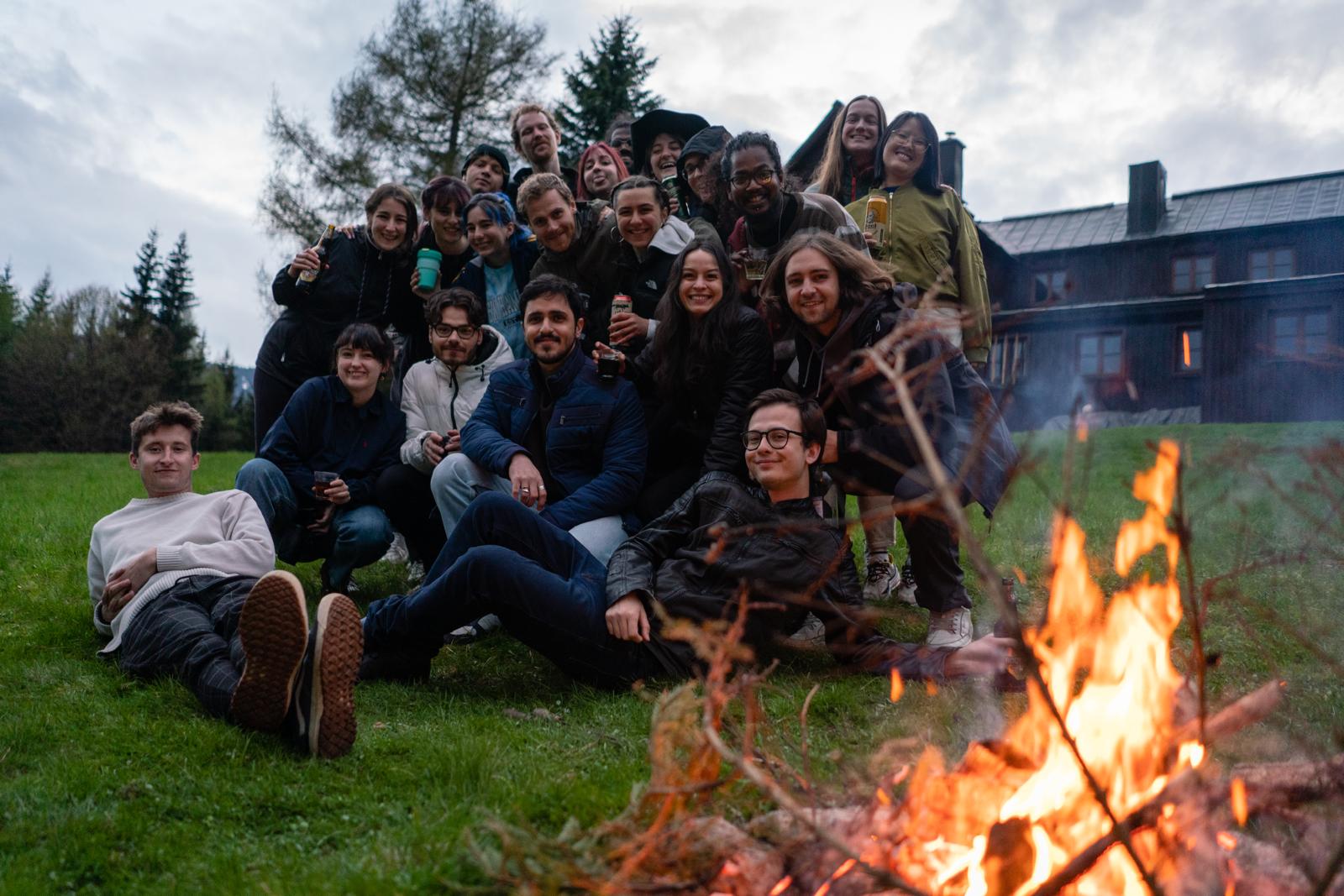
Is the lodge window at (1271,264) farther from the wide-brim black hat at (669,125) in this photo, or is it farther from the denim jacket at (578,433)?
the denim jacket at (578,433)

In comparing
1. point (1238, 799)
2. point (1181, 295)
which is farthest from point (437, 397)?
point (1181, 295)

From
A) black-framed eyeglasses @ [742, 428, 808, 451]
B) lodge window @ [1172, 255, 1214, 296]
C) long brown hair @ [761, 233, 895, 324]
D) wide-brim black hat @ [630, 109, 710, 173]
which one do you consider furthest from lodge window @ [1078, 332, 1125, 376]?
black-framed eyeglasses @ [742, 428, 808, 451]

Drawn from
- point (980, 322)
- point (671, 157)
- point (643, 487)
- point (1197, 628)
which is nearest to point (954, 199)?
point (980, 322)

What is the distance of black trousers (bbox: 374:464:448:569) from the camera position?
5.93 meters

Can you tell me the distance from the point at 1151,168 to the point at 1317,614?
29.0 meters

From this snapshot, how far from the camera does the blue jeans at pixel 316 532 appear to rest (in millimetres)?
5617

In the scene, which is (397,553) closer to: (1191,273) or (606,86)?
(606,86)

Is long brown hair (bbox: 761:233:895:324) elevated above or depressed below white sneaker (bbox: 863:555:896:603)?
above

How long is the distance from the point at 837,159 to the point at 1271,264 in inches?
1082

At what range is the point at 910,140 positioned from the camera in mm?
6336

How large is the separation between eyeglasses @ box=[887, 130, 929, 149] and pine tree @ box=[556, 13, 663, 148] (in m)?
20.2

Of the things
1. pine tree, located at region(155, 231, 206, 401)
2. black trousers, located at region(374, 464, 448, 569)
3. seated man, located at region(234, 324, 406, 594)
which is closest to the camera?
seated man, located at region(234, 324, 406, 594)

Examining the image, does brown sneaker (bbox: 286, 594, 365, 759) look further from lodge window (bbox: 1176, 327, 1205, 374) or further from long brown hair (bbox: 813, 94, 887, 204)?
lodge window (bbox: 1176, 327, 1205, 374)

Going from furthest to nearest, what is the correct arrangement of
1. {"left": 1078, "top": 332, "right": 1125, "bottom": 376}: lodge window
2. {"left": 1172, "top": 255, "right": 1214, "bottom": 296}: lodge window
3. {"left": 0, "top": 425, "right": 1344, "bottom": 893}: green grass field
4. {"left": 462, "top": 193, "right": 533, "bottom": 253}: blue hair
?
1. {"left": 1172, "top": 255, "right": 1214, "bottom": 296}: lodge window
2. {"left": 1078, "top": 332, "right": 1125, "bottom": 376}: lodge window
3. {"left": 462, "top": 193, "right": 533, "bottom": 253}: blue hair
4. {"left": 0, "top": 425, "right": 1344, "bottom": 893}: green grass field
